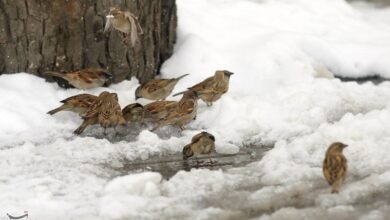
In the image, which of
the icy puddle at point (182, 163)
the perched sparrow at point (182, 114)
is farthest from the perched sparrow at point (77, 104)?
the icy puddle at point (182, 163)

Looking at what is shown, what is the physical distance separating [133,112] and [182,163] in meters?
0.95

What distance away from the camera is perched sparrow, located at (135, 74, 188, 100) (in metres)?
7.47

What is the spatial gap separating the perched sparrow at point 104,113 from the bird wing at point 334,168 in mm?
2201

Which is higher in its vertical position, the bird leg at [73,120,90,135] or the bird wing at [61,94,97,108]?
the bird wing at [61,94,97,108]

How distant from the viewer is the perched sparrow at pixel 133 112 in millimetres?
7129

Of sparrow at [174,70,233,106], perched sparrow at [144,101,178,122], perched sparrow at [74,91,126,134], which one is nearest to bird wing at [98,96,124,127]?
perched sparrow at [74,91,126,134]

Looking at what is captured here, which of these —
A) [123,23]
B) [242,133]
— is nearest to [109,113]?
[123,23]

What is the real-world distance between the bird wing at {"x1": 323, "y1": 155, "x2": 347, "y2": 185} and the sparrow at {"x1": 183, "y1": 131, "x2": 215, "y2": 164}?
1.18 metres

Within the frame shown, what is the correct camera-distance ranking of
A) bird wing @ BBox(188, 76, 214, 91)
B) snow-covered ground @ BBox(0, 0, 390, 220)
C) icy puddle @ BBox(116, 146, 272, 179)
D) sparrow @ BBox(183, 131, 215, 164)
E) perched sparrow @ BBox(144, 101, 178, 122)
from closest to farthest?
1. snow-covered ground @ BBox(0, 0, 390, 220)
2. icy puddle @ BBox(116, 146, 272, 179)
3. sparrow @ BBox(183, 131, 215, 164)
4. perched sparrow @ BBox(144, 101, 178, 122)
5. bird wing @ BBox(188, 76, 214, 91)

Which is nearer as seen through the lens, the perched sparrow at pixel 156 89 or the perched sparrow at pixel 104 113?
the perched sparrow at pixel 104 113

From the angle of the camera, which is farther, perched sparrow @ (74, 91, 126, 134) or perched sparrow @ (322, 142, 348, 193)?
perched sparrow @ (74, 91, 126, 134)

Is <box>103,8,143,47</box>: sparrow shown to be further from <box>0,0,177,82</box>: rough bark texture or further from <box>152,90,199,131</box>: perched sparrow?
<box>152,90,199,131</box>: perched sparrow

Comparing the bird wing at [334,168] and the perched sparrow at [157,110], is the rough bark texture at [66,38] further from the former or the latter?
the bird wing at [334,168]

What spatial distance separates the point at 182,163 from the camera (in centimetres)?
645
